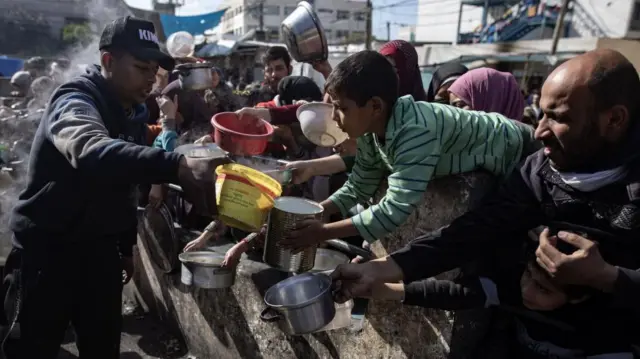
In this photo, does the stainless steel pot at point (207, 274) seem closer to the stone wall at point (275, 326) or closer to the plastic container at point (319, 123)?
the stone wall at point (275, 326)

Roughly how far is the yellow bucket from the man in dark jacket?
3.51 ft

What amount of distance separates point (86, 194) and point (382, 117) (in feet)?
5.16

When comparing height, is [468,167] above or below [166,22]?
above

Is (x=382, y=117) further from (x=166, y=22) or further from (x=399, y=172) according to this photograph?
(x=166, y=22)

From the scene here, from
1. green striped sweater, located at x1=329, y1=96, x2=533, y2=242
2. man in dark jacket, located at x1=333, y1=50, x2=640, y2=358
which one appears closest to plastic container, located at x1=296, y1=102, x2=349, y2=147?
green striped sweater, located at x1=329, y1=96, x2=533, y2=242

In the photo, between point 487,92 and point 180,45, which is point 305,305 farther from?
point 180,45

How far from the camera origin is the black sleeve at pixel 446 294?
5.60 ft

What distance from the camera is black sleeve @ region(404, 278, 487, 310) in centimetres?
171

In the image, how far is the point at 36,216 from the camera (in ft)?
7.66

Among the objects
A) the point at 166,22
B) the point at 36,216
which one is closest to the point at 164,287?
the point at 36,216

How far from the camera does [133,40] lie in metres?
2.38

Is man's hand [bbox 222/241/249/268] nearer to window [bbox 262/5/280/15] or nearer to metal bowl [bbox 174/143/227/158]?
metal bowl [bbox 174/143/227/158]

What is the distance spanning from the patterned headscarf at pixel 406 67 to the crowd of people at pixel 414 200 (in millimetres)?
21

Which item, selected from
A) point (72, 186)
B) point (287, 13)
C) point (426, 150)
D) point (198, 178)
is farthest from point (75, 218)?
point (287, 13)
